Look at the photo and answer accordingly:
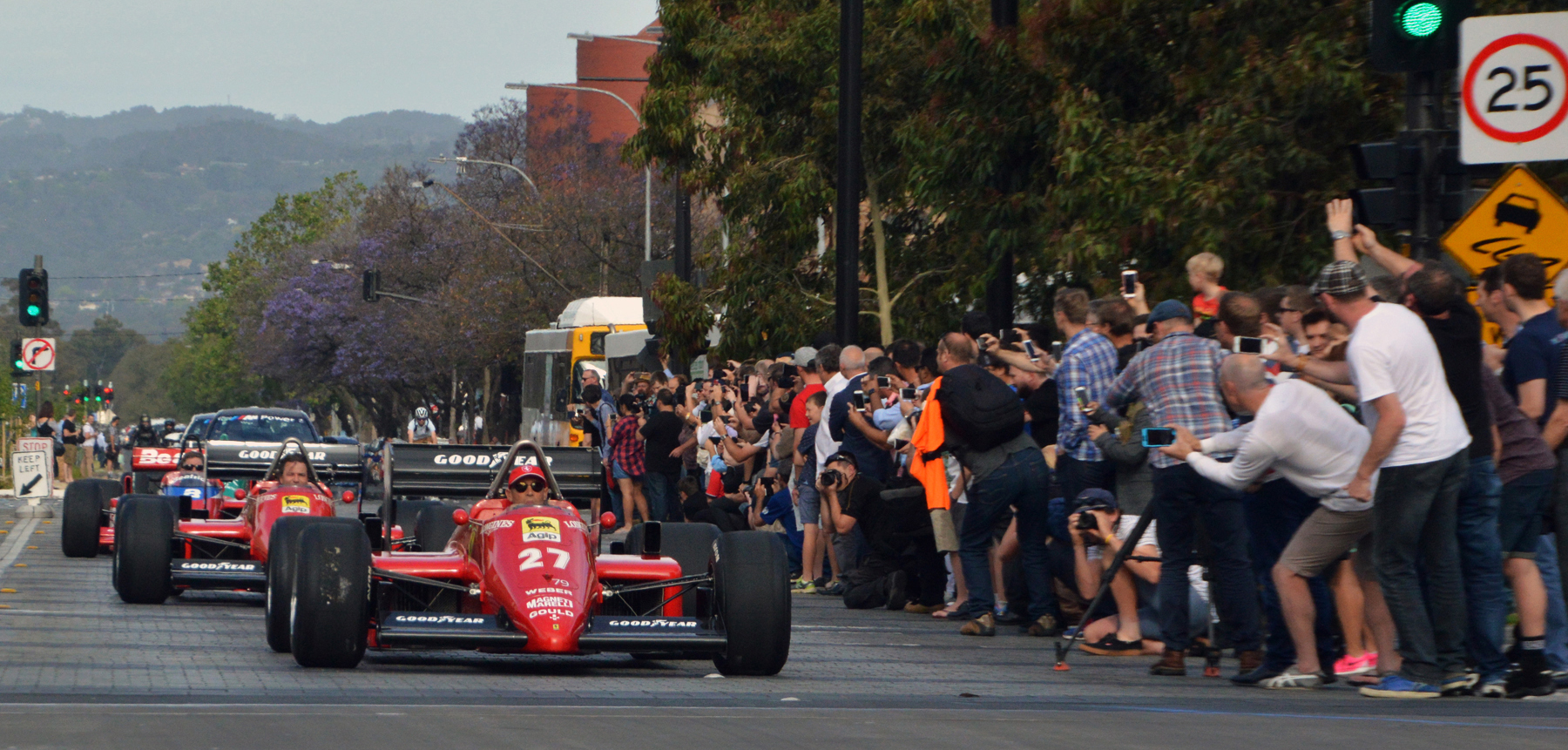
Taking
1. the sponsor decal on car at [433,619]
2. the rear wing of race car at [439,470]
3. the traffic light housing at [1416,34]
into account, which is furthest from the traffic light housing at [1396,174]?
the rear wing of race car at [439,470]

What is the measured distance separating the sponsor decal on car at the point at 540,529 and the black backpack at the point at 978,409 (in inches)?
117

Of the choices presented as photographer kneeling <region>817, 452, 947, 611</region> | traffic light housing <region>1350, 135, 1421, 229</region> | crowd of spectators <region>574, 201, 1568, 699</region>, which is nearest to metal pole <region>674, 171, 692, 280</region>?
photographer kneeling <region>817, 452, 947, 611</region>

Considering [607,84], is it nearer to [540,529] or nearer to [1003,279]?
[1003,279]

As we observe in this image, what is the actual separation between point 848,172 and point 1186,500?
1091cm

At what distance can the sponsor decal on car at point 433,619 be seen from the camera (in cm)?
988

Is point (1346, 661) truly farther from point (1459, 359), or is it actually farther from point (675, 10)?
point (675, 10)

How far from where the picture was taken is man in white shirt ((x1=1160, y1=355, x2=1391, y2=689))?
938 centimetres

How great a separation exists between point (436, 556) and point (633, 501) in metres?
12.9

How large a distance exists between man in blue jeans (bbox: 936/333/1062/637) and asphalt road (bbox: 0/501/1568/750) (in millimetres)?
285

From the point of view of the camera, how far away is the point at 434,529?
13719 millimetres

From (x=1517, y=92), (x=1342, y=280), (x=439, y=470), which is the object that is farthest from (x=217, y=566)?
(x=1517, y=92)

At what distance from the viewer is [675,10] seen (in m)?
27.4

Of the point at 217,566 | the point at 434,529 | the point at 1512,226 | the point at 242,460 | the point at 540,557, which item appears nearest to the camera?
the point at 540,557

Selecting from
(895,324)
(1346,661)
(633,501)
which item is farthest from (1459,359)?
(895,324)
